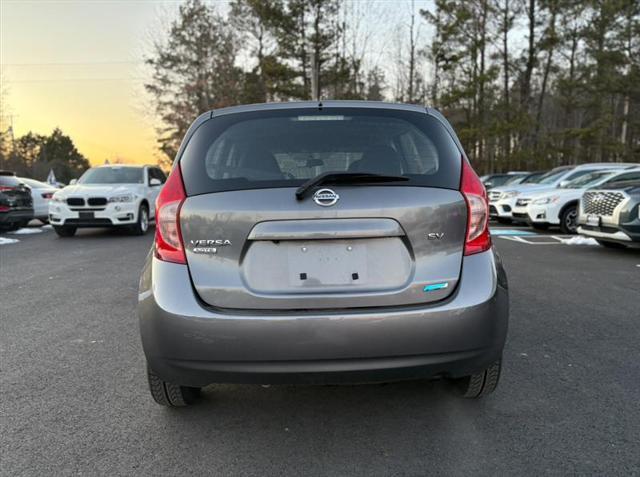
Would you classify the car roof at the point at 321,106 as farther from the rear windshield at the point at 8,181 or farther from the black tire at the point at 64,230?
the rear windshield at the point at 8,181

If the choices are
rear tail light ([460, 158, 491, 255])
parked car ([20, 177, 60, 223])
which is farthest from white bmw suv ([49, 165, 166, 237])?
rear tail light ([460, 158, 491, 255])

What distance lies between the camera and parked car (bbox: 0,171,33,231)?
38.6 ft

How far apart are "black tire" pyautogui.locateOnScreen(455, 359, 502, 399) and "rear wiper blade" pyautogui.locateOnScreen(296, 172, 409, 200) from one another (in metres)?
1.15

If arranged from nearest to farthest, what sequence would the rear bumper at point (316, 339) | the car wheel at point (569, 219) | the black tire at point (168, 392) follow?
the rear bumper at point (316, 339) < the black tire at point (168, 392) < the car wheel at point (569, 219)

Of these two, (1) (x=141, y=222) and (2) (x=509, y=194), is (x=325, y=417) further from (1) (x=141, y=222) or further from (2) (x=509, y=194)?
(2) (x=509, y=194)

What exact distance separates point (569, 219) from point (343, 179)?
11.1m

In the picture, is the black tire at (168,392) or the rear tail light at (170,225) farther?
the black tire at (168,392)

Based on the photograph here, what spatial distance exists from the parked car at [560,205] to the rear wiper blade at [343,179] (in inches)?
420

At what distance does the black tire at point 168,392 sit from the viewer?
2703mm

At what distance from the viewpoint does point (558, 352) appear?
3.76 metres

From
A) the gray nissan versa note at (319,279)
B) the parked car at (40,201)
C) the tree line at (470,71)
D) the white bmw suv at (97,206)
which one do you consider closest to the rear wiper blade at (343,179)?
the gray nissan versa note at (319,279)

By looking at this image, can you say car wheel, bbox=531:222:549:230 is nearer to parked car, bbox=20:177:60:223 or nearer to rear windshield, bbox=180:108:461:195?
rear windshield, bbox=180:108:461:195

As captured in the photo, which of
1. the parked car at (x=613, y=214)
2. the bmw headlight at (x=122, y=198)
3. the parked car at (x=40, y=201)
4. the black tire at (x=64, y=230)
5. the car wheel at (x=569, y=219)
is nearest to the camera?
the parked car at (x=613, y=214)

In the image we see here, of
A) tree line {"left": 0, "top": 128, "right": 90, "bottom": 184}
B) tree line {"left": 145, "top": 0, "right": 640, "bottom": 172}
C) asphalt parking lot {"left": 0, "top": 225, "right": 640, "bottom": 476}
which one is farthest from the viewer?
tree line {"left": 0, "top": 128, "right": 90, "bottom": 184}
